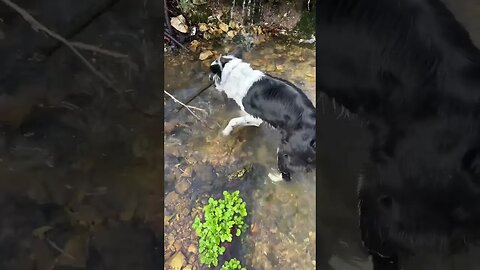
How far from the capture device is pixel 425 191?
1254 millimetres

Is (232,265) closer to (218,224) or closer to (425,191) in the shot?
(218,224)

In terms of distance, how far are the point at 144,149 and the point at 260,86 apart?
29 cm

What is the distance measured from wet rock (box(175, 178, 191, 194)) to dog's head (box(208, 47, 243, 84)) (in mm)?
225

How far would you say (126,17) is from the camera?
1279 millimetres

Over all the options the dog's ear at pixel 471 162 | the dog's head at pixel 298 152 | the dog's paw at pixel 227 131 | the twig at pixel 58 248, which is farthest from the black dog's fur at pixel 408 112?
the twig at pixel 58 248

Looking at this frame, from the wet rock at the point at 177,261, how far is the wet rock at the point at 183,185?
0.44ft

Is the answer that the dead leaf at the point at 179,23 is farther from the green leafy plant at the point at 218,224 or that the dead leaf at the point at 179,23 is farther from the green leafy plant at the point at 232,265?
the green leafy plant at the point at 232,265

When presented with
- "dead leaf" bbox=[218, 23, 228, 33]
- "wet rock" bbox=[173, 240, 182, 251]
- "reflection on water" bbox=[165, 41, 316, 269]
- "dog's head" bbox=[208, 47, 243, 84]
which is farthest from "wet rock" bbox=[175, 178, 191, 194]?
"dead leaf" bbox=[218, 23, 228, 33]

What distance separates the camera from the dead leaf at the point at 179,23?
125cm

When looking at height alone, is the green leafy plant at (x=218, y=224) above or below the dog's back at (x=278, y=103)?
below

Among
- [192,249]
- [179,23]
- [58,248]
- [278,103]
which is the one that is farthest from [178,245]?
[179,23]

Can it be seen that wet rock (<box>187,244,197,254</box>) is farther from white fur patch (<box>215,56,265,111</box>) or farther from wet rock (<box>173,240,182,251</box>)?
white fur patch (<box>215,56,265,111</box>)

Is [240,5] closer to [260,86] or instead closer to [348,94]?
[260,86]

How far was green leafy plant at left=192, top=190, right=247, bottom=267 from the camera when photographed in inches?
49.2
